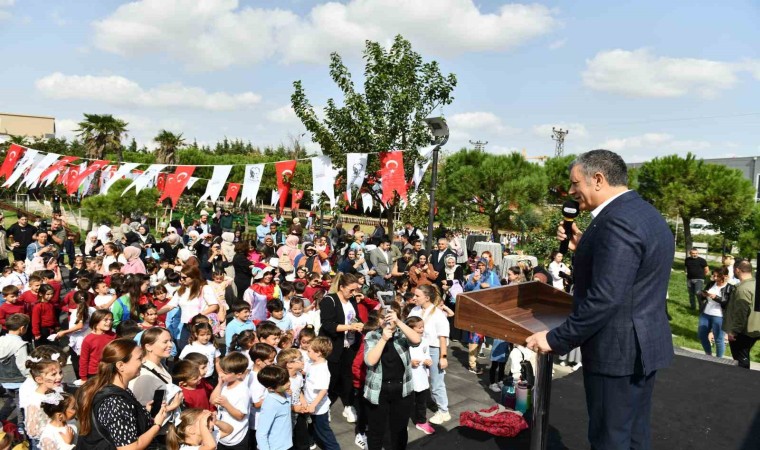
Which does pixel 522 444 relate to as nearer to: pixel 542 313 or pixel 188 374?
pixel 542 313

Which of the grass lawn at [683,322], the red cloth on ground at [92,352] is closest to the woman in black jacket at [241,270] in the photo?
the red cloth on ground at [92,352]

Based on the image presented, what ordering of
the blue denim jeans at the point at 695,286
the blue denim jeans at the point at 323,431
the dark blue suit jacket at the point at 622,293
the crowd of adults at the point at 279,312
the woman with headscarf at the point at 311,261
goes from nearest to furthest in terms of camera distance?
the dark blue suit jacket at the point at 622,293, the crowd of adults at the point at 279,312, the blue denim jeans at the point at 323,431, the woman with headscarf at the point at 311,261, the blue denim jeans at the point at 695,286

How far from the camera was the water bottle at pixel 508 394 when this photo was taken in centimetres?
597

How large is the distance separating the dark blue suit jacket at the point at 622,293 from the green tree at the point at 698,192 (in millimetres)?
26500

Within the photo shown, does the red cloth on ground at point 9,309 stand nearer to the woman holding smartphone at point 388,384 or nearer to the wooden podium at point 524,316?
the woman holding smartphone at point 388,384

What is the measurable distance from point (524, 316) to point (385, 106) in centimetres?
972

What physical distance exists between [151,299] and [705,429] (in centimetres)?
651

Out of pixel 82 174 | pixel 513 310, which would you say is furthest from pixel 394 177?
pixel 82 174

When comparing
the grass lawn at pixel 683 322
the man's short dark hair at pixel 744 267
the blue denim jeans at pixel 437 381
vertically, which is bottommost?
the grass lawn at pixel 683 322

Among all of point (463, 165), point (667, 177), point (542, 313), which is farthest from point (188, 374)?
point (667, 177)

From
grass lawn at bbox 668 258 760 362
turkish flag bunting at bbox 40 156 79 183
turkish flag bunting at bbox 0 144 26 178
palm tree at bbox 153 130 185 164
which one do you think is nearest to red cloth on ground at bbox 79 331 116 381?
grass lawn at bbox 668 258 760 362

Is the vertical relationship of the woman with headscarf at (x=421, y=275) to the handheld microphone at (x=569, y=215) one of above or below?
below

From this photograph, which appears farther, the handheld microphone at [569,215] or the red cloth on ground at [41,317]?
the red cloth on ground at [41,317]

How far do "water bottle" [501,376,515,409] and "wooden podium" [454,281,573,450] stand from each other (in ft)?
10.3
